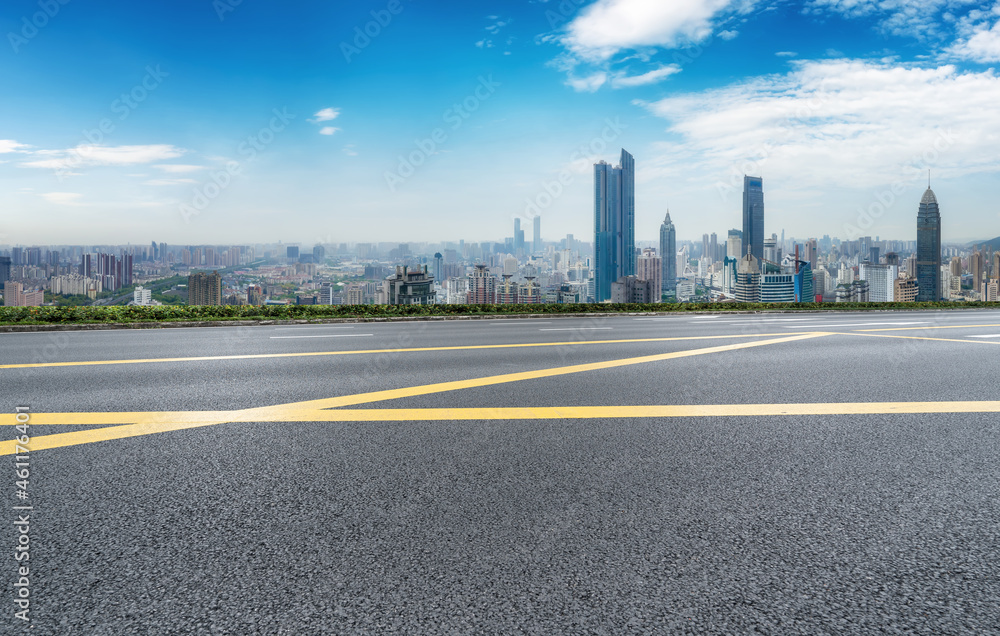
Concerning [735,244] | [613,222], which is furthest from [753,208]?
[613,222]

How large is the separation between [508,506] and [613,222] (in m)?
118

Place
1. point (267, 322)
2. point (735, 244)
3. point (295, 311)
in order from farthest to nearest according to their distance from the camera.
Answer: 1. point (735, 244)
2. point (295, 311)
3. point (267, 322)

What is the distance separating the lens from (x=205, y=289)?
19.0 meters

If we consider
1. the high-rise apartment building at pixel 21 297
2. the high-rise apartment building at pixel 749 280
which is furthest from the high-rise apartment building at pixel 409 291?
the high-rise apartment building at pixel 749 280

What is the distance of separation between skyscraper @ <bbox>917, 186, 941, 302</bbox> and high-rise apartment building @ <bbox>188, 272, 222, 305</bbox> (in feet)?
225

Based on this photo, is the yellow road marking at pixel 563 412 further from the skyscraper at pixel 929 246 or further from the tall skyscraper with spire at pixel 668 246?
the tall skyscraper with spire at pixel 668 246

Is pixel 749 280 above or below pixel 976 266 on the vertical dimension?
below

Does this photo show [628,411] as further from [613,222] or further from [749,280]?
[613,222]

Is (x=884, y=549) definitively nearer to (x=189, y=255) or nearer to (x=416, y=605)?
(x=416, y=605)

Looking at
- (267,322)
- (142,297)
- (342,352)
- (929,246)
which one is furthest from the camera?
(929,246)

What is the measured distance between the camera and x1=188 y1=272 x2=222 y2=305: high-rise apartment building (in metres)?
18.2

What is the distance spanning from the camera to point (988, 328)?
14.2 metres

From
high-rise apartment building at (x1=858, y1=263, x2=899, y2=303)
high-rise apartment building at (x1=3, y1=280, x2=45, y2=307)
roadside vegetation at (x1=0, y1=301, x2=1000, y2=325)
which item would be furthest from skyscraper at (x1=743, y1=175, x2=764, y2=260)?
high-rise apartment building at (x1=3, y1=280, x2=45, y2=307)

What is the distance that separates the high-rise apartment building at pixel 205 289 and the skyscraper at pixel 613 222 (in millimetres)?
79462
